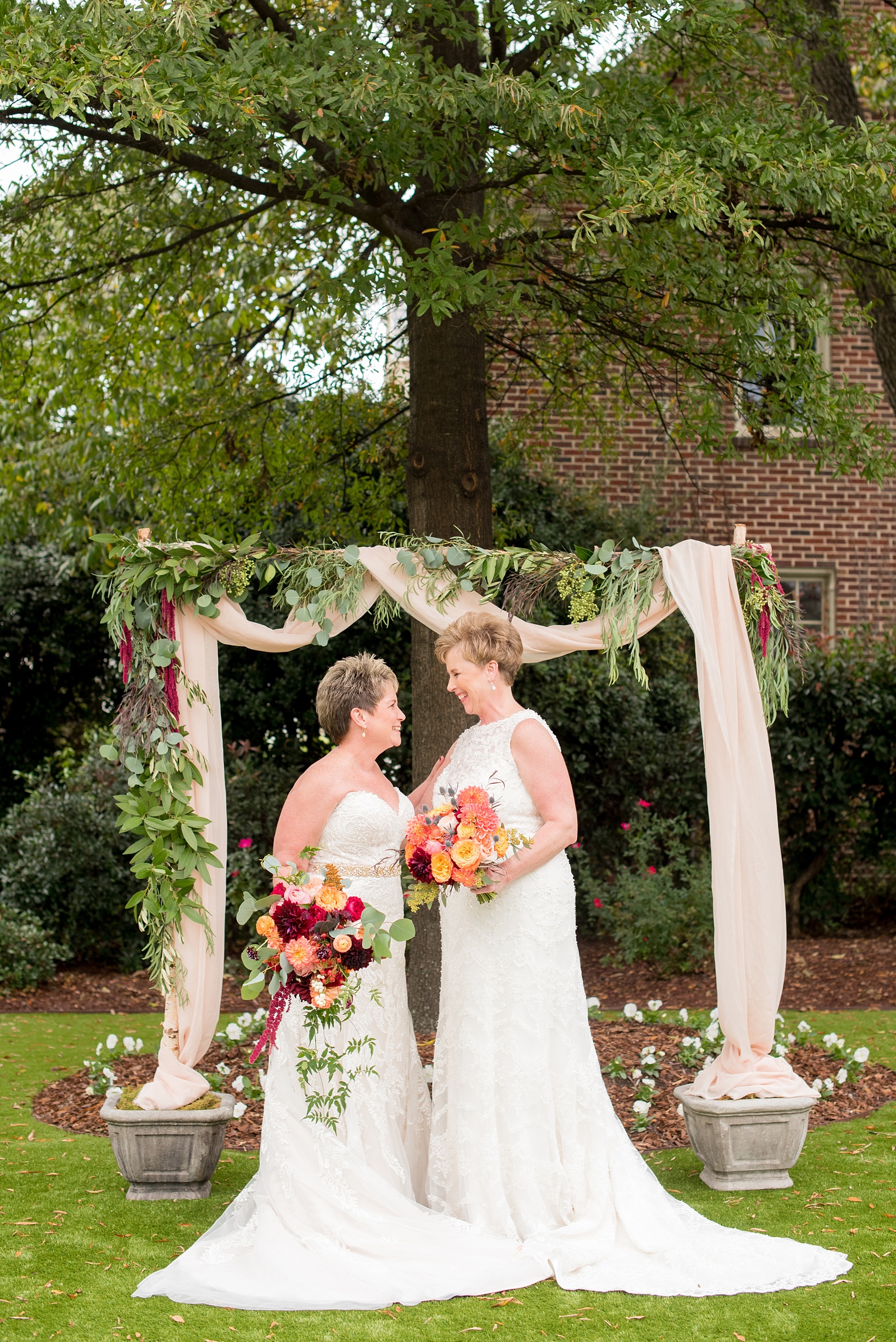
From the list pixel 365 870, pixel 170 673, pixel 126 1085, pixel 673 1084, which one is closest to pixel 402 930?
pixel 365 870

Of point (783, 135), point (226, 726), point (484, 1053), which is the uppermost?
point (783, 135)

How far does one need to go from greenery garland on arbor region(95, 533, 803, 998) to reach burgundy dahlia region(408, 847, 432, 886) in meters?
1.28

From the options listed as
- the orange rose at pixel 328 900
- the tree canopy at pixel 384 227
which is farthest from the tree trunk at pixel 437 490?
the orange rose at pixel 328 900

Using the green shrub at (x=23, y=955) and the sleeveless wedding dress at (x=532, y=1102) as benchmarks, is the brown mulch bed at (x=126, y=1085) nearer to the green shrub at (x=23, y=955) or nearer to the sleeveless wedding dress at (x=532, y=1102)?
the sleeveless wedding dress at (x=532, y=1102)

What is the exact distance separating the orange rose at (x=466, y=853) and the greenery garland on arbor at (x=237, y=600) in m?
1.35

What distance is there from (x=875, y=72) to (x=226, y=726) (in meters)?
7.64

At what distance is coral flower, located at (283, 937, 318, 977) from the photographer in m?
3.94

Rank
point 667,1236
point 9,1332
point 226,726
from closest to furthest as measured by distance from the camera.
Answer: point 9,1332 < point 667,1236 < point 226,726

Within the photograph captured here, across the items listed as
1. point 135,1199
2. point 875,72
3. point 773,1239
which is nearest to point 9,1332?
point 135,1199

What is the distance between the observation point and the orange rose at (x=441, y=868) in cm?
398

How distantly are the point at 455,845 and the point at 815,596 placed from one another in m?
9.92

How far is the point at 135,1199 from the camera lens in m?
4.92

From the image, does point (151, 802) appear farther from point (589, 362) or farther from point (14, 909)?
point (14, 909)

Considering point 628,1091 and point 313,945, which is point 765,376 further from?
point 313,945
